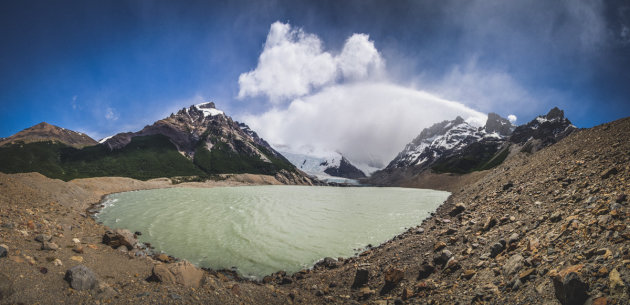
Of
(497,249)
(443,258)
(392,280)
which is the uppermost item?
(497,249)

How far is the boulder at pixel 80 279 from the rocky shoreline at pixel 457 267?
45mm

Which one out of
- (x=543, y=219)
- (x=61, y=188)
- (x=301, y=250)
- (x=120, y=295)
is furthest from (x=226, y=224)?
(x=61, y=188)

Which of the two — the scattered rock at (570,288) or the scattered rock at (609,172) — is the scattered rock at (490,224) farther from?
the scattered rock at (570,288)

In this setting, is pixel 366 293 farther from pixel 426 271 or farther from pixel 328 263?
pixel 328 263

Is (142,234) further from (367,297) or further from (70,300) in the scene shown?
(367,297)

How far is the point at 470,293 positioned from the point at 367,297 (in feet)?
13.8

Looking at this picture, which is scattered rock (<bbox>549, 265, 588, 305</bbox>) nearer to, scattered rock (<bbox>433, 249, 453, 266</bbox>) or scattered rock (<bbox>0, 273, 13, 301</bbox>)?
scattered rock (<bbox>433, 249, 453, 266</bbox>)

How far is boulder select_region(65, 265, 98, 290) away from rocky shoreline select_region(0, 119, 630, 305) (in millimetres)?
45

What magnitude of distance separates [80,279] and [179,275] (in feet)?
9.70

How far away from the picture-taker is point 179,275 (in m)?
9.12

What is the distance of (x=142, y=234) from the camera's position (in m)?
22.0

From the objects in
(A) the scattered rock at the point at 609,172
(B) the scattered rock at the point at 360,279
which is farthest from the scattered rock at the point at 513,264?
(A) the scattered rock at the point at 609,172

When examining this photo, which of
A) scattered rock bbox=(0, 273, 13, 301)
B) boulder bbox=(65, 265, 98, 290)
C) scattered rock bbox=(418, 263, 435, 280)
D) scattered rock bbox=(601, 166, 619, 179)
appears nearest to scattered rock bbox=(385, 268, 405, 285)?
scattered rock bbox=(418, 263, 435, 280)

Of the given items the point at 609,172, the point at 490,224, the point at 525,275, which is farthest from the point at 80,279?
the point at 609,172
